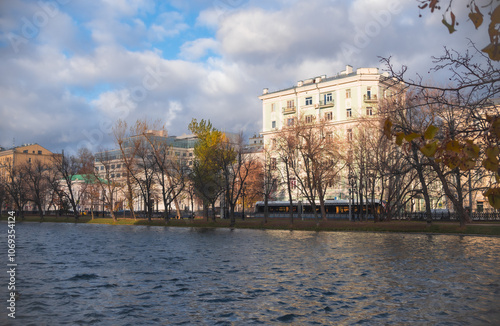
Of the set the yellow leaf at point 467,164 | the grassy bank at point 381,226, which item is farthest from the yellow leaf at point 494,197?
the grassy bank at point 381,226

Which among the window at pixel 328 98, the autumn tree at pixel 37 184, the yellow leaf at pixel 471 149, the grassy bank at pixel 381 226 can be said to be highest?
the window at pixel 328 98

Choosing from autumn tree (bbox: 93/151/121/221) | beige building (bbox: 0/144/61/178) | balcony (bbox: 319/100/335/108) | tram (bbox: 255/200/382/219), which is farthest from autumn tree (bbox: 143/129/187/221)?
beige building (bbox: 0/144/61/178)

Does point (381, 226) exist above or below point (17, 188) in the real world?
below

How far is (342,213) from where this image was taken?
72.4 meters

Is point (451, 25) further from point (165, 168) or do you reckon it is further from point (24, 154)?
point (24, 154)

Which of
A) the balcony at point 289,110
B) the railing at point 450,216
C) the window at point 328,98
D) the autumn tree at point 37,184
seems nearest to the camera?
the railing at point 450,216

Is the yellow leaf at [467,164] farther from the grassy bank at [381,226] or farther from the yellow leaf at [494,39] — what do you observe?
the grassy bank at [381,226]

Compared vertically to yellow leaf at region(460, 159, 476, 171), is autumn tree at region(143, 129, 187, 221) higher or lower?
higher

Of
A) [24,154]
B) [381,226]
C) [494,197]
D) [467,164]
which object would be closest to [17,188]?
[381,226]

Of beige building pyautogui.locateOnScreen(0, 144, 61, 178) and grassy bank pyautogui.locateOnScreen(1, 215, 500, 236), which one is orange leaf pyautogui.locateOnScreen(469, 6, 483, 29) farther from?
beige building pyautogui.locateOnScreen(0, 144, 61, 178)

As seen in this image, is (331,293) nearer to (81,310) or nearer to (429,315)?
(429,315)

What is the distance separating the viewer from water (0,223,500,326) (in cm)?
1175

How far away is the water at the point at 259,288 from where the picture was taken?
11750 mm

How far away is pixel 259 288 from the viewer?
1579cm
